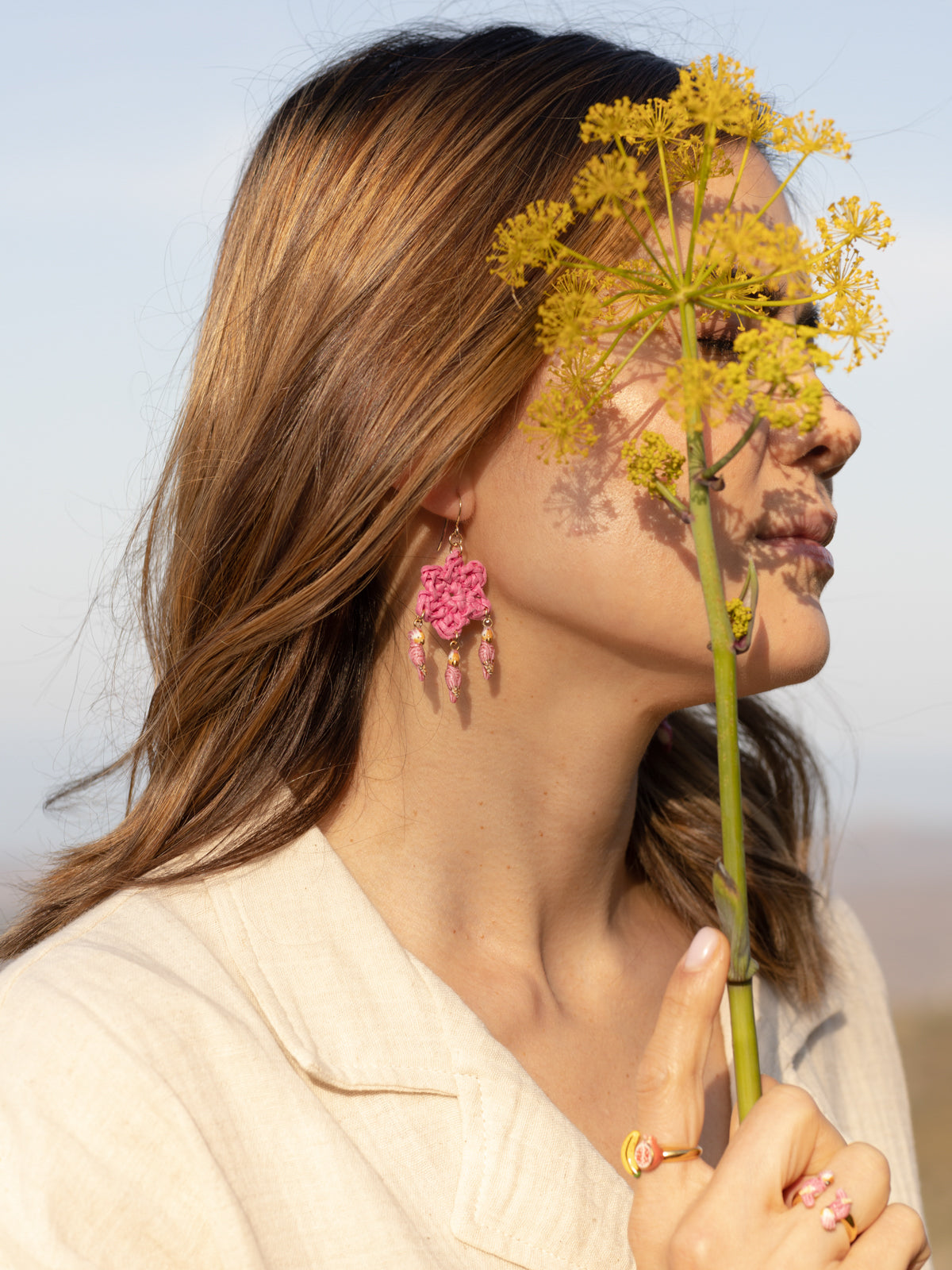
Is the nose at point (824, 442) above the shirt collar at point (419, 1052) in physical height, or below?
above

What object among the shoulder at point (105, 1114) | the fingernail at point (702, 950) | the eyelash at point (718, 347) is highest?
the eyelash at point (718, 347)

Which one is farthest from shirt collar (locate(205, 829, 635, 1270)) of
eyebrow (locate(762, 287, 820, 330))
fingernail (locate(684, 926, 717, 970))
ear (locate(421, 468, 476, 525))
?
eyebrow (locate(762, 287, 820, 330))

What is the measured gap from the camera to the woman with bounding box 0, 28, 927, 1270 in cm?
171

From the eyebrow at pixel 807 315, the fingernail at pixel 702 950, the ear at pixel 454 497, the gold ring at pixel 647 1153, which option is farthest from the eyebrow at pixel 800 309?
the gold ring at pixel 647 1153

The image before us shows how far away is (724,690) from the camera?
1255 millimetres

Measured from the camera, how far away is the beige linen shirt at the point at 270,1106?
1.63 meters

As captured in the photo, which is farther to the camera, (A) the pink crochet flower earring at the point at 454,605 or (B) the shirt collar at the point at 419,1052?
Result: (A) the pink crochet flower earring at the point at 454,605

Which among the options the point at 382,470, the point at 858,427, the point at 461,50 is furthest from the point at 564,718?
the point at 461,50

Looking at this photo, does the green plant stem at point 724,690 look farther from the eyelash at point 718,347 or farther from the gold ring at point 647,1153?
the eyelash at point 718,347

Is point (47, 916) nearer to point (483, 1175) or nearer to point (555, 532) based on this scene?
point (483, 1175)

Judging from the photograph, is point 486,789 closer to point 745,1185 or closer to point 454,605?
point 454,605

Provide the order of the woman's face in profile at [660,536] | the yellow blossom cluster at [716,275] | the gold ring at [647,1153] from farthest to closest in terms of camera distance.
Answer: the woman's face in profile at [660,536]
the gold ring at [647,1153]
the yellow blossom cluster at [716,275]

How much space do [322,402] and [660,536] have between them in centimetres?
71

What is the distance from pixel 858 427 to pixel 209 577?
1.32 m
